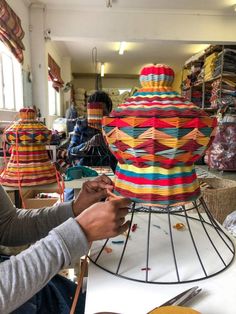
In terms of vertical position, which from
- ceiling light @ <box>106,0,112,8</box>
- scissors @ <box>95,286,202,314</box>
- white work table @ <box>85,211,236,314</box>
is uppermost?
ceiling light @ <box>106,0,112,8</box>

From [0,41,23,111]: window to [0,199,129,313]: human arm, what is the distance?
97.4 inches

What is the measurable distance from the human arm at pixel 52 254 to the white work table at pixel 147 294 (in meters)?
0.07

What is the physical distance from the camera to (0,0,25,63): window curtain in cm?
221

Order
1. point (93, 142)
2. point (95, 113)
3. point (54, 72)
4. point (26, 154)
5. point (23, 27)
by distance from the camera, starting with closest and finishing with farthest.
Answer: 1. point (26, 154)
2. point (93, 142)
3. point (95, 113)
4. point (23, 27)
5. point (54, 72)

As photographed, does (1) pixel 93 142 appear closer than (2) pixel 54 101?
Yes

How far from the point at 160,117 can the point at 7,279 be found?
0.32 metres

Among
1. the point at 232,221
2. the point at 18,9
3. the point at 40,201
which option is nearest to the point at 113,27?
the point at 18,9

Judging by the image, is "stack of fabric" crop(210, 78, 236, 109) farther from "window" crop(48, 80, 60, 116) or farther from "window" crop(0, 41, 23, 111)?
"window" crop(48, 80, 60, 116)

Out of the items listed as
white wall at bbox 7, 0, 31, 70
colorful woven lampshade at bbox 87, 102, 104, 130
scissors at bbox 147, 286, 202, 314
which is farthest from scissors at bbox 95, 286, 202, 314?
white wall at bbox 7, 0, 31, 70

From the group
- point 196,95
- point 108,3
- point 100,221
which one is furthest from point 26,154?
point 196,95

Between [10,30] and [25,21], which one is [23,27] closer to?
[25,21]

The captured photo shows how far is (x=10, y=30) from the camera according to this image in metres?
2.34

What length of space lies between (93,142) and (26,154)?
55cm

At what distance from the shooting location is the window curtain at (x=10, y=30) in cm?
221
